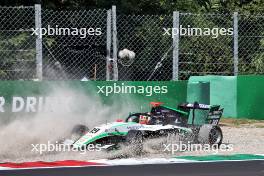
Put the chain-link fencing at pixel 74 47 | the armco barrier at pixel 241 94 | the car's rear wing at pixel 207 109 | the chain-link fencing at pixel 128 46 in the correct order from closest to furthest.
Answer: the car's rear wing at pixel 207 109 → the chain-link fencing at pixel 128 46 → the chain-link fencing at pixel 74 47 → the armco barrier at pixel 241 94

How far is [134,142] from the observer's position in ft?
35.8

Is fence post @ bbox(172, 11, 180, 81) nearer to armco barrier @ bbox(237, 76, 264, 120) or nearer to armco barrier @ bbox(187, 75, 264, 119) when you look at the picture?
armco barrier @ bbox(187, 75, 264, 119)

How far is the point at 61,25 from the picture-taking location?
15461 mm

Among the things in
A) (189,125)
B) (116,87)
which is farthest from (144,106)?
(189,125)

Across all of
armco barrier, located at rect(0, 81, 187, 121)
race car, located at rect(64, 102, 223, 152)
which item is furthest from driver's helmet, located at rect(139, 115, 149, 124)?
armco barrier, located at rect(0, 81, 187, 121)

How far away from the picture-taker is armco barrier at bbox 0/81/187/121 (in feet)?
41.7

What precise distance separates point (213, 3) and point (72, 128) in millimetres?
12212

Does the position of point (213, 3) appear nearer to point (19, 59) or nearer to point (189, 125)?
point (19, 59)

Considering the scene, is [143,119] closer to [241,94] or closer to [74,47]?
[74,47]

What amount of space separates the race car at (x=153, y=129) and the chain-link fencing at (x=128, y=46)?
9.73 ft

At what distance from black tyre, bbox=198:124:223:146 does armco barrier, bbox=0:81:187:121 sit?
2.38m

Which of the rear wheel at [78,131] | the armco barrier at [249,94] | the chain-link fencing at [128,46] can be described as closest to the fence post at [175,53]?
the chain-link fencing at [128,46]

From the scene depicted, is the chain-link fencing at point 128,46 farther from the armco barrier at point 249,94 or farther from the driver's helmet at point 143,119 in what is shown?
the driver's helmet at point 143,119

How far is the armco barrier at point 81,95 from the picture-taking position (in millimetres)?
12719
